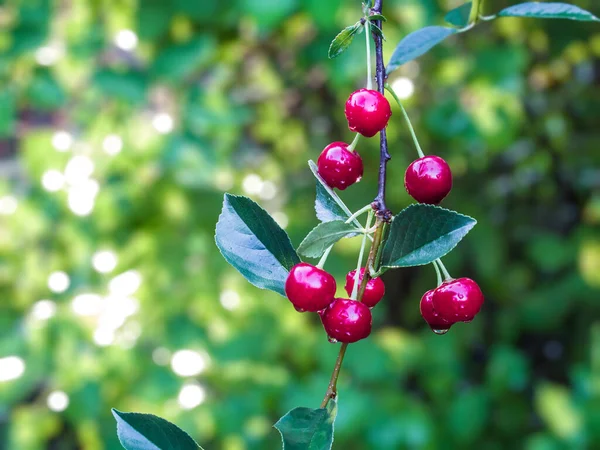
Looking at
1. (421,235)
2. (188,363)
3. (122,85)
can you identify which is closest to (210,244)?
(188,363)

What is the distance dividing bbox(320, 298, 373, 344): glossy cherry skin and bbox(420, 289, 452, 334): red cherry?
61 mm

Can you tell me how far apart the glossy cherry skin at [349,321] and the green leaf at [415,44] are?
16 centimetres

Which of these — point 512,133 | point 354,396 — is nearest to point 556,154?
point 512,133

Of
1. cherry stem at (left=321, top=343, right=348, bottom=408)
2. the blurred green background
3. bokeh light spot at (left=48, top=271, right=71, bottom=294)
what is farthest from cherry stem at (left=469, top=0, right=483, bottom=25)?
bokeh light spot at (left=48, top=271, right=71, bottom=294)

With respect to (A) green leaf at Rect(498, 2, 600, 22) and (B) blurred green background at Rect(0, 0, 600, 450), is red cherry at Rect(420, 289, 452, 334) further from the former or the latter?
(B) blurred green background at Rect(0, 0, 600, 450)

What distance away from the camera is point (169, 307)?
1396 mm

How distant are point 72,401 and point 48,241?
1.15 feet

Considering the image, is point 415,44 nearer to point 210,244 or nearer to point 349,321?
point 349,321

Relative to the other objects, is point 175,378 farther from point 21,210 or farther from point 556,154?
point 556,154

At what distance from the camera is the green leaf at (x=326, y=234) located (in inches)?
12.3

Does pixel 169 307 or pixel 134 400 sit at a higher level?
pixel 169 307

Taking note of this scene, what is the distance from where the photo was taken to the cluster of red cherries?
319 mm

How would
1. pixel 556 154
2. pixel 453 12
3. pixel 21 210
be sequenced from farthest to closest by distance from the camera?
pixel 556 154 → pixel 21 210 → pixel 453 12

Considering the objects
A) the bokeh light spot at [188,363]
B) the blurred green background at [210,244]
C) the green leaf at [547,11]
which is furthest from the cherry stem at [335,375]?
the bokeh light spot at [188,363]
